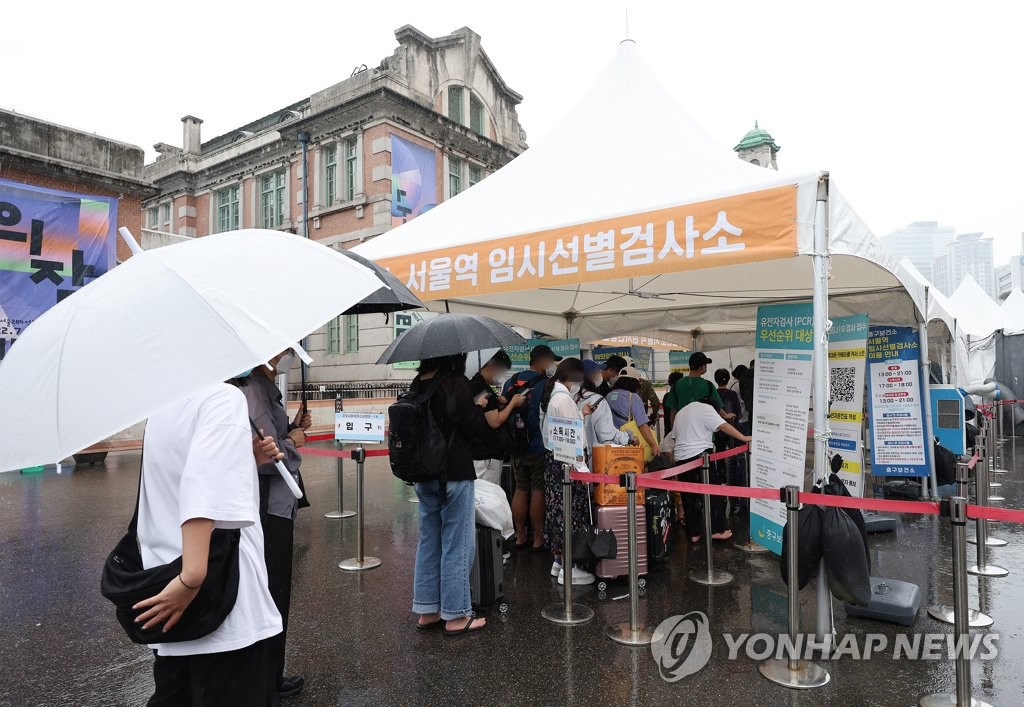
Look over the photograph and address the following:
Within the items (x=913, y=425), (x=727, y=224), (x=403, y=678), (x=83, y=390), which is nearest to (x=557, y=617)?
(x=403, y=678)

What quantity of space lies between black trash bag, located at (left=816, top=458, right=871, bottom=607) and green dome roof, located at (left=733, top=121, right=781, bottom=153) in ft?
117

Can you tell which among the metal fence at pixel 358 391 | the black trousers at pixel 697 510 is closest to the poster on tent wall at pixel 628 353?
the black trousers at pixel 697 510

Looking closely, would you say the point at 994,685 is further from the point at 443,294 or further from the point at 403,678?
the point at 443,294

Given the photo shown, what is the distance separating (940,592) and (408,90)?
20.1 meters

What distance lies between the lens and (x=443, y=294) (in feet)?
17.3

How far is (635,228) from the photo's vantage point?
4324mm

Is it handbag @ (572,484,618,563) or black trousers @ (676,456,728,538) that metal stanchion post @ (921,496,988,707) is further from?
black trousers @ (676,456,728,538)

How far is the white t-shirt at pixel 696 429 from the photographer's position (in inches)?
238

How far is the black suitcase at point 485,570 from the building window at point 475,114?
21473 mm

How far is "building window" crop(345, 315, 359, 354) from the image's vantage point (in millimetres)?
20791

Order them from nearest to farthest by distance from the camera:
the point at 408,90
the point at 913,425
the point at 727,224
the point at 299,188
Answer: the point at 727,224 → the point at 913,425 → the point at 408,90 → the point at 299,188

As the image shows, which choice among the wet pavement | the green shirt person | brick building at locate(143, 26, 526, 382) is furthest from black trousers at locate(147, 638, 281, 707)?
brick building at locate(143, 26, 526, 382)

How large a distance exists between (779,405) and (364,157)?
18092 millimetres

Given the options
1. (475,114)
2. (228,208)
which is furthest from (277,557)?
(228,208)
